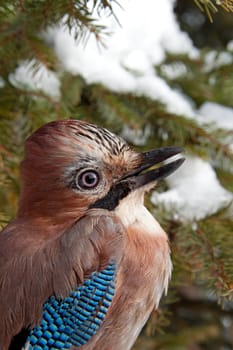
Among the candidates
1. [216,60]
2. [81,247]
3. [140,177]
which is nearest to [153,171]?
[140,177]

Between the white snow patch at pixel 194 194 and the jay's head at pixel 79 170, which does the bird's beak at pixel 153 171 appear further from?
the white snow patch at pixel 194 194

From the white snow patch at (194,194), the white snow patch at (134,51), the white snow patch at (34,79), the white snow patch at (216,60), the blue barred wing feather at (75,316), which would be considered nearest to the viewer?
the blue barred wing feather at (75,316)

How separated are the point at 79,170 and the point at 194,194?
0.76 m

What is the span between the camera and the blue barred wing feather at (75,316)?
2.67 meters

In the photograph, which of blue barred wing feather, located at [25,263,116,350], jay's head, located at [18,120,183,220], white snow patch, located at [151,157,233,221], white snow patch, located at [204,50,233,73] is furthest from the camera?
white snow patch, located at [204,50,233,73]

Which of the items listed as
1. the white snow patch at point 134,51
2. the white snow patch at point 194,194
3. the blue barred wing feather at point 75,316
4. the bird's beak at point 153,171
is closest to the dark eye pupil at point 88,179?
the bird's beak at point 153,171

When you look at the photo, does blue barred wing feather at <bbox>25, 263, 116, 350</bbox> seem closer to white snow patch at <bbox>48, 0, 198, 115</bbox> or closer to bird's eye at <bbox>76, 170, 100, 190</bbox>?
bird's eye at <bbox>76, 170, 100, 190</bbox>

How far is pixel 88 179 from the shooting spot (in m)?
2.85

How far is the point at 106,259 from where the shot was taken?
2.75 meters

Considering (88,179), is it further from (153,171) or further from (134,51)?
(134,51)

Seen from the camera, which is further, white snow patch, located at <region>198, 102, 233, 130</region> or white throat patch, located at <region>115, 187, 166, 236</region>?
white snow patch, located at <region>198, 102, 233, 130</region>

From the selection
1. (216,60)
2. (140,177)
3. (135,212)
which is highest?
(216,60)

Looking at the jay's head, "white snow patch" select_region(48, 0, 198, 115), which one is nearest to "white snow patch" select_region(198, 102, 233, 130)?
"white snow patch" select_region(48, 0, 198, 115)

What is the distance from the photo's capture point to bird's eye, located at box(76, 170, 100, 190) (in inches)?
111
